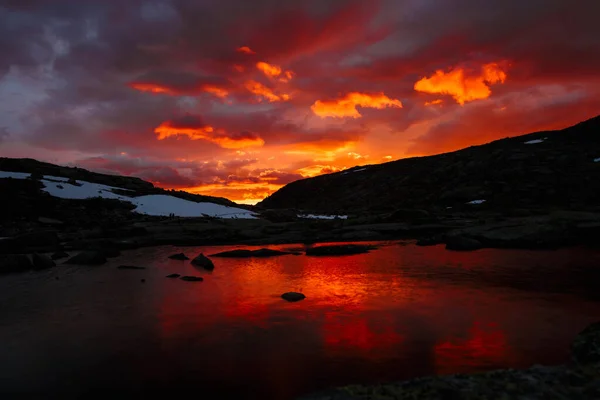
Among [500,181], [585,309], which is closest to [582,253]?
[585,309]

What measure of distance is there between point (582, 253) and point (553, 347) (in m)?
22.7

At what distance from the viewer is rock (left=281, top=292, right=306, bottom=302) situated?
18266mm

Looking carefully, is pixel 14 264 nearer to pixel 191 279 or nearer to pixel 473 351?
pixel 191 279

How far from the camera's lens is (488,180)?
3656 inches

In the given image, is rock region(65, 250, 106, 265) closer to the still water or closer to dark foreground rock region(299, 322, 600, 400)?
the still water

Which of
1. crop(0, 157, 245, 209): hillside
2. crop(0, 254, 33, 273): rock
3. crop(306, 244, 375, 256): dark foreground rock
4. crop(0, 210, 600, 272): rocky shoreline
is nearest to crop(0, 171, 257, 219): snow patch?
crop(0, 157, 245, 209): hillside

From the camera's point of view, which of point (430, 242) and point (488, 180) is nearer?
point (430, 242)

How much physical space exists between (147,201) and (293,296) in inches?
2425

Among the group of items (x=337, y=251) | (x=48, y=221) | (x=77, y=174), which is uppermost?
(x=77, y=174)

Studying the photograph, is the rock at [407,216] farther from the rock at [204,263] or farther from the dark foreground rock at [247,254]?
the rock at [204,263]

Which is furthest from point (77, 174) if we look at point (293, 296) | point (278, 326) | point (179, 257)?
point (278, 326)

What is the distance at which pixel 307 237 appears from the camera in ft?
152

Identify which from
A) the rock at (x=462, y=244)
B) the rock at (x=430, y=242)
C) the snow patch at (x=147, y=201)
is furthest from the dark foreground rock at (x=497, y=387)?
the snow patch at (x=147, y=201)

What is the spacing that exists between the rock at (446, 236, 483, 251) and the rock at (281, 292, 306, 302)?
19692 millimetres
